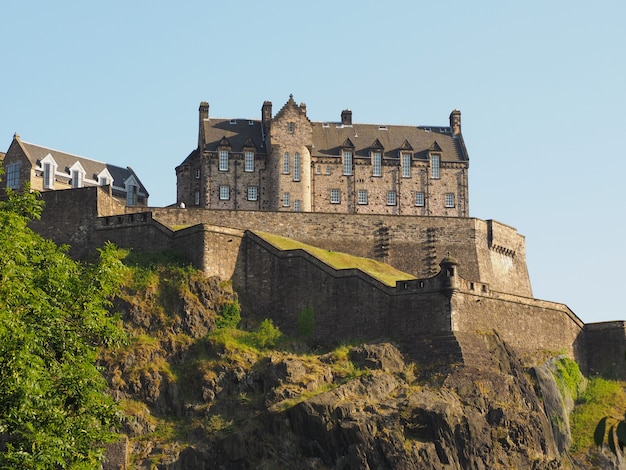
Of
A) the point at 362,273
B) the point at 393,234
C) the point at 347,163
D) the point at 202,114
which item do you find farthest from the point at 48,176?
the point at 362,273

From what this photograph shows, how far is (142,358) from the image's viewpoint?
2670 inches

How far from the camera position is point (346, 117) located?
93812 millimetres

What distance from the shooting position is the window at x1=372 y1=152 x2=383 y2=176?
3543 inches

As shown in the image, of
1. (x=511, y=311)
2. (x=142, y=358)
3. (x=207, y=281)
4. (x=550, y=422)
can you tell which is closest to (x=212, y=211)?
(x=207, y=281)

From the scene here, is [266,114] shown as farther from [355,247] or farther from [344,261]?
[344,261]

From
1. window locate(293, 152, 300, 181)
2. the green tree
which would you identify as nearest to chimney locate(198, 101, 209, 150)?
window locate(293, 152, 300, 181)

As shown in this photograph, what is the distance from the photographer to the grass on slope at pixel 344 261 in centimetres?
7575

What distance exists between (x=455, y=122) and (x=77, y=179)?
30697 millimetres

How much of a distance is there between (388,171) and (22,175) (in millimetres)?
27714

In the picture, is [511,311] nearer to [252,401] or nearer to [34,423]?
[252,401]

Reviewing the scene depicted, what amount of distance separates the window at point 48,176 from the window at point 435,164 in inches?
1148

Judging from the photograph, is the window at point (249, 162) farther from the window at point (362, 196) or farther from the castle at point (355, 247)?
the window at point (362, 196)

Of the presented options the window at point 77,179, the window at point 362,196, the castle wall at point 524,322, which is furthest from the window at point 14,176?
the castle wall at point 524,322

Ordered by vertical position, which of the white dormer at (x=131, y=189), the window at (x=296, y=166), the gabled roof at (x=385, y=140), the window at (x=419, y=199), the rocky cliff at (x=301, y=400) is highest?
the gabled roof at (x=385, y=140)
